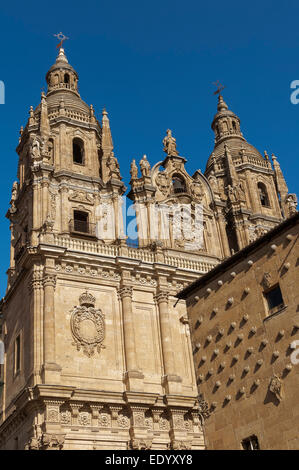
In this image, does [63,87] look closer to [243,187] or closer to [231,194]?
[231,194]

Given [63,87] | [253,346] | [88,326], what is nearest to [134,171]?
[63,87]

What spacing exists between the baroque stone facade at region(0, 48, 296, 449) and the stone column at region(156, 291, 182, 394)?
2.4 inches

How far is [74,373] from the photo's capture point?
1126 inches

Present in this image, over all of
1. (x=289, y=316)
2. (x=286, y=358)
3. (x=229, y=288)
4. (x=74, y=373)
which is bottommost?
(x=286, y=358)

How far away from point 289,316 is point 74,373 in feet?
49.7

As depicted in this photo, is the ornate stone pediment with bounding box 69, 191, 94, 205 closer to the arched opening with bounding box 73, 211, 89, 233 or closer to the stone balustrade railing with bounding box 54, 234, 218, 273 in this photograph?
the arched opening with bounding box 73, 211, 89, 233

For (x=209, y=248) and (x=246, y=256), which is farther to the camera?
(x=209, y=248)

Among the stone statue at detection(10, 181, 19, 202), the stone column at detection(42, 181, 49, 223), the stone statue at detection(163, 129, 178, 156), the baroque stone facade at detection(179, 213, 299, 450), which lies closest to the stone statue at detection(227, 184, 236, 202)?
the stone statue at detection(163, 129, 178, 156)

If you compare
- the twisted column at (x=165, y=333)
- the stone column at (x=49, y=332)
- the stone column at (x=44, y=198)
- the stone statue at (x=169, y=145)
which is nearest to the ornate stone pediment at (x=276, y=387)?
the stone column at (x=49, y=332)

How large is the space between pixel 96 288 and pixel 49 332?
3.93m

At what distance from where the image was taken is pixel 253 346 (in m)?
16.5
